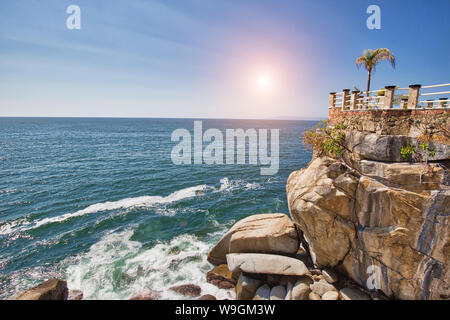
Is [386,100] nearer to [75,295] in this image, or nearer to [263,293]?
[263,293]

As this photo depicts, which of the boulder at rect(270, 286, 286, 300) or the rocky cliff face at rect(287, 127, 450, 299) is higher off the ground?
the rocky cliff face at rect(287, 127, 450, 299)

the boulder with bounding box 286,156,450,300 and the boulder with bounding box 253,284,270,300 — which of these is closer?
the boulder with bounding box 286,156,450,300

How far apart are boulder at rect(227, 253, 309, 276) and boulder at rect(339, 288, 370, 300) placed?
2.26 m

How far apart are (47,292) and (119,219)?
405 inches

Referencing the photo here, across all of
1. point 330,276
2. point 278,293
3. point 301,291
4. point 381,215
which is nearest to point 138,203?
point 278,293

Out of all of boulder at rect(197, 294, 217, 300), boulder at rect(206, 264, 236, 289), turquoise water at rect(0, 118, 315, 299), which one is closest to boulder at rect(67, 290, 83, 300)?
turquoise water at rect(0, 118, 315, 299)

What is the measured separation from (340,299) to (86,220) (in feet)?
78.9

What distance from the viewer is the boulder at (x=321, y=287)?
43.2 feet

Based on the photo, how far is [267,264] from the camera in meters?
14.3

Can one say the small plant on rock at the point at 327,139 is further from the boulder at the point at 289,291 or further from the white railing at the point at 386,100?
the boulder at the point at 289,291

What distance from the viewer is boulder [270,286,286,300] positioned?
13102mm

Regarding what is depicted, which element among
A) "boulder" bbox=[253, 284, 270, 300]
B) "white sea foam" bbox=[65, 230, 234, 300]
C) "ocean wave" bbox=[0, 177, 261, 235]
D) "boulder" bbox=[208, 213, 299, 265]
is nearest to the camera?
"boulder" bbox=[253, 284, 270, 300]

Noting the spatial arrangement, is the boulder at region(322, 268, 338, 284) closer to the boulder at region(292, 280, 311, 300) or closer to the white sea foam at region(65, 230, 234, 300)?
the boulder at region(292, 280, 311, 300)
